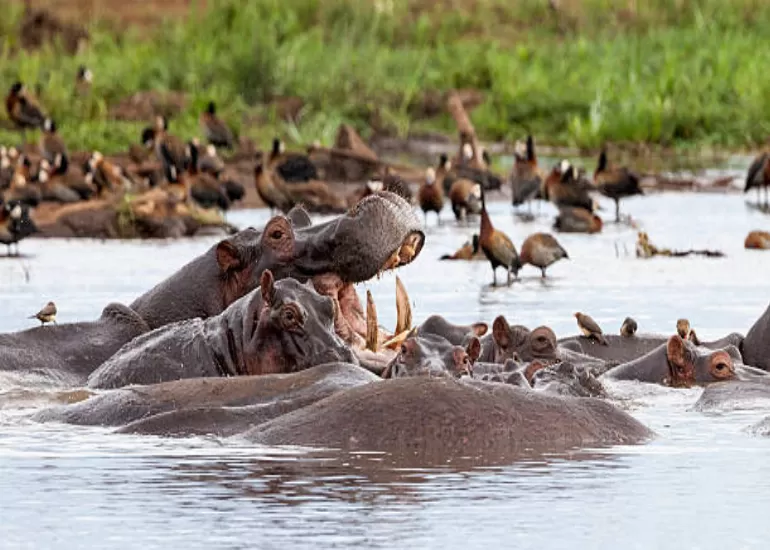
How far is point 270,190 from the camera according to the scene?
20859 mm

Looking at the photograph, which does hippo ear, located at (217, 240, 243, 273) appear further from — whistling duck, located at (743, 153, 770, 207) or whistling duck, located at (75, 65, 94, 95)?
whistling duck, located at (75, 65, 94, 95)

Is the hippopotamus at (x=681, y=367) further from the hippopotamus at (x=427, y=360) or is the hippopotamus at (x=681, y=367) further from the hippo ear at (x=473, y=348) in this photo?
the hippopotamus at (x=427, y=360)

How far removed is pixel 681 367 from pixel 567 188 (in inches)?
468

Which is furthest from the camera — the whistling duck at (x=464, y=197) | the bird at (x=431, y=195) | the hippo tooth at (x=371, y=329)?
the whistling duck at (x=464, y=197)

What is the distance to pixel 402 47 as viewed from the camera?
32.8 m

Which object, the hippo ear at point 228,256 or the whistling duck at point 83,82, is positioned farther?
the whistling duck at point 83,82

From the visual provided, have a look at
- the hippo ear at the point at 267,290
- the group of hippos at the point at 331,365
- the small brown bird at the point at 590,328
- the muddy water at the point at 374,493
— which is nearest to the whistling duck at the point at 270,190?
the small brown bird at the point at 590,328

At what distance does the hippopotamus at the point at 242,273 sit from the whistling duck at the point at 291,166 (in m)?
13.1

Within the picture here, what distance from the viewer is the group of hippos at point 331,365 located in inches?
235

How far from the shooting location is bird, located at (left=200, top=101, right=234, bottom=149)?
24547mm

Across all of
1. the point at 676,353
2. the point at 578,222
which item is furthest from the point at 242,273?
the point at 578,222

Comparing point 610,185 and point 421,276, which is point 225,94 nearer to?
point 610,185

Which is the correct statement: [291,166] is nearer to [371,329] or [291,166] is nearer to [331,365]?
[371,329]

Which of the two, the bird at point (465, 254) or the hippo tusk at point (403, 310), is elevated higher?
the hippo tusk at point (403, 310)
